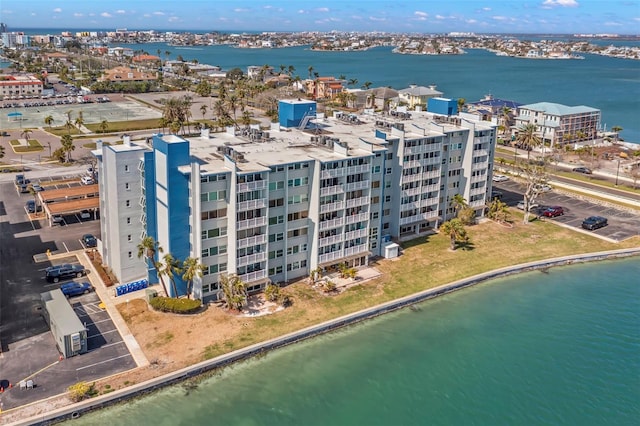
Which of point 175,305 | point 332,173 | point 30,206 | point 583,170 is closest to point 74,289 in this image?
point 175,305

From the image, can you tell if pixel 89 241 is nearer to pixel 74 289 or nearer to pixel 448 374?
pixel 74 289

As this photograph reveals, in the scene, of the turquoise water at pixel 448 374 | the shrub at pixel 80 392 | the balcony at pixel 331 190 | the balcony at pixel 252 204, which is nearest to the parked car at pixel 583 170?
the turquoise water at pixel 448 374

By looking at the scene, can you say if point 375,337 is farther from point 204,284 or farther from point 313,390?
point 204,284

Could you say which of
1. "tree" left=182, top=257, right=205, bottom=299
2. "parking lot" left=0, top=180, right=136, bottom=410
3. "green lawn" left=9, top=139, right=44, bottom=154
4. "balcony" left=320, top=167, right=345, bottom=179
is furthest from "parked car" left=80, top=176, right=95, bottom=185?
"balcony" left=320, top=167, right=345, bottom=179

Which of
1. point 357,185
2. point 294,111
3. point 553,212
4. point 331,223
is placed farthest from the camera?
point 553,212

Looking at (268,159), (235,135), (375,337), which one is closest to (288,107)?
(235,135)
